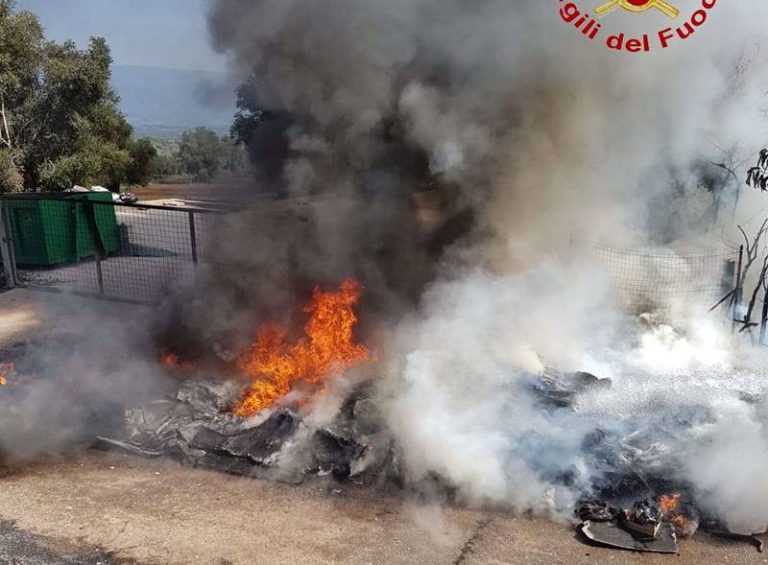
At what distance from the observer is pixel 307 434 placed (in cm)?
583

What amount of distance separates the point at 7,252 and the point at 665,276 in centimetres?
Result: 1136

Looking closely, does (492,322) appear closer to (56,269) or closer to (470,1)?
(470,1)

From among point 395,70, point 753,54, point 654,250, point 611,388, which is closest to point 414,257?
point 395,70

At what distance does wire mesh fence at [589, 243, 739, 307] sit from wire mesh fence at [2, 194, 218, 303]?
6972 millimetres

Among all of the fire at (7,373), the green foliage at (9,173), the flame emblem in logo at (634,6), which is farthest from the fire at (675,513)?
the green foliage at (9,173)

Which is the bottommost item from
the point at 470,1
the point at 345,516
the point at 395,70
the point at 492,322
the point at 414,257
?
the point at 345,516

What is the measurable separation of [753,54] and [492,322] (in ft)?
25.7

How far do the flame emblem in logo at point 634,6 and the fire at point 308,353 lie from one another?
4.43 meters

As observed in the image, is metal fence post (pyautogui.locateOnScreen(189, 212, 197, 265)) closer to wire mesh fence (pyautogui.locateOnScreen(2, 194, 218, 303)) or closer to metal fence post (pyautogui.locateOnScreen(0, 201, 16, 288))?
wire mesh fence (pyautogui.locateOnScreen(2, 194, 218, 303))

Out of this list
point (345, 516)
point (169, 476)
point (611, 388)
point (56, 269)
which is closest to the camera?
point (345, 516)

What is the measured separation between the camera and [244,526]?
476cm

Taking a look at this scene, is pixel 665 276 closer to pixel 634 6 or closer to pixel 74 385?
pixel 634 6

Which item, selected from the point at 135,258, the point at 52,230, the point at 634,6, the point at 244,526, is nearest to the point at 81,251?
the point at 52,230

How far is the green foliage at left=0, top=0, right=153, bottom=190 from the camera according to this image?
1641 centimetres
